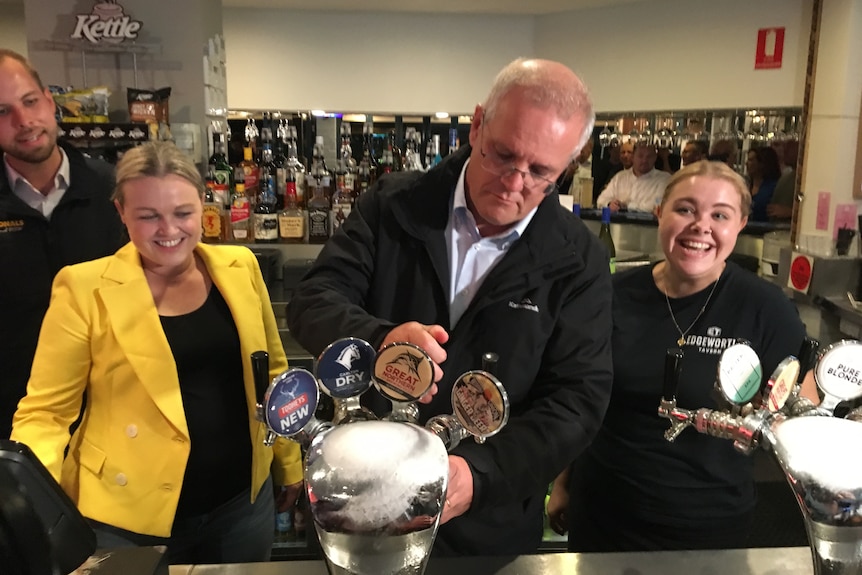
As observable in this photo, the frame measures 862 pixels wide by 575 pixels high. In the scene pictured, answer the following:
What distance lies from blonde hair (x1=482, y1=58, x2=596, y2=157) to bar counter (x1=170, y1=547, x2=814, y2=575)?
0.65 meters

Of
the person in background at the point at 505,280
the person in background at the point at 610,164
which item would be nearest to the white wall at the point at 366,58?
the person in background at the point at 610,164

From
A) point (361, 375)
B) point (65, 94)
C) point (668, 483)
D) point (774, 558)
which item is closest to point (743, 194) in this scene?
point (668, 483)

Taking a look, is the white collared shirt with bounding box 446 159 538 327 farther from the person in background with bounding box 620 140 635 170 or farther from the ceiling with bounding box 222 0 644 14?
the person in background with bounding box 620 140 635 170

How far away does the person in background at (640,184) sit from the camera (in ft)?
14.9

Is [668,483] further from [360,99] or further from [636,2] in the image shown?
[360,99]

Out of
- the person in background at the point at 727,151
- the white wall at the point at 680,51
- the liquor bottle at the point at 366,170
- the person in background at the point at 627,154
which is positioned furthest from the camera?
the person in background at the point at 627,154

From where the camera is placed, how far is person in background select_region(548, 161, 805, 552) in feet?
4.52

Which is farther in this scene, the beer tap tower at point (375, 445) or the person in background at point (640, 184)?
the person in background at point (640, 184)

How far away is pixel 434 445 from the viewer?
624 millimetres

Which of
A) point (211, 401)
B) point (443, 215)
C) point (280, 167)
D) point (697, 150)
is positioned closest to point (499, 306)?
point (443, 215)

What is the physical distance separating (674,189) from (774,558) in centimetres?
79

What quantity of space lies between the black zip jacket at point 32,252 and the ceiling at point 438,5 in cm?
324

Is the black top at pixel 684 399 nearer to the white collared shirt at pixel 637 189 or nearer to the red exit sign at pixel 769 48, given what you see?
the red exit sign at pixel 769 48

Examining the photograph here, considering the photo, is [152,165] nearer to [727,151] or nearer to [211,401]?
[211,401]
